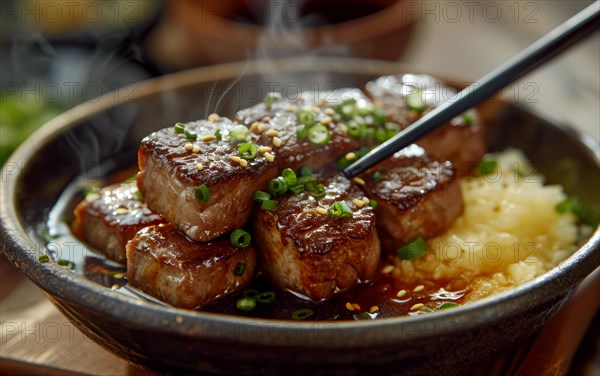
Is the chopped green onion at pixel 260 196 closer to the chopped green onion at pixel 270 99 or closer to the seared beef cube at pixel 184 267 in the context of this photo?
the seared beef cube at pixel 184 267

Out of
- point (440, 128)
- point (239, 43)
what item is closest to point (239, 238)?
point (440, 128)

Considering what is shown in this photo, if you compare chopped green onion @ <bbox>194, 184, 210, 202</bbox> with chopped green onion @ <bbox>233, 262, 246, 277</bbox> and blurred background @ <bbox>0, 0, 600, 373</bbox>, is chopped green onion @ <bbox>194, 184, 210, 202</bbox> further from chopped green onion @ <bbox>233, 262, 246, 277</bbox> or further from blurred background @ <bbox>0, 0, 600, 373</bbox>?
blurred background @ <bbox>0, 0, 600, 373</bbox>

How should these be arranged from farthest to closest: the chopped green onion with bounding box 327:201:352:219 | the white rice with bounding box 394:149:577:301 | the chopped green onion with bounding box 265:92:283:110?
the chopped green onion with bounding box 265:92:283:110 → the white rice with bounding box 394:149:577:301 → the chopped green onion with bounding box 327:201:352:219

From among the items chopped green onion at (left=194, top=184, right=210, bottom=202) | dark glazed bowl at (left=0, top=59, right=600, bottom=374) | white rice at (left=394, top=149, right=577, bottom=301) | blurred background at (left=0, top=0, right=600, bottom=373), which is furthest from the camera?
blurred background at (left=0, top=0, right=600, bottom=373)

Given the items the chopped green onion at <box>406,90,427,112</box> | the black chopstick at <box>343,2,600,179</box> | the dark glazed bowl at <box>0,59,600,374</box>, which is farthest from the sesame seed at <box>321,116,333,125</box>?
the dark glazed bowl at <box>0,59,600,374</box>

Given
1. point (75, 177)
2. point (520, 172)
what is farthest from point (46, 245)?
point (520, 172)

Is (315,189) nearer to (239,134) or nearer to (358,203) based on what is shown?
(358,203)

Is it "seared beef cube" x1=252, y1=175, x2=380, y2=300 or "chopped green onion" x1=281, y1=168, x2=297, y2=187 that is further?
"chopped green onion" x1=281, y1=168, x2=297, y2=187
